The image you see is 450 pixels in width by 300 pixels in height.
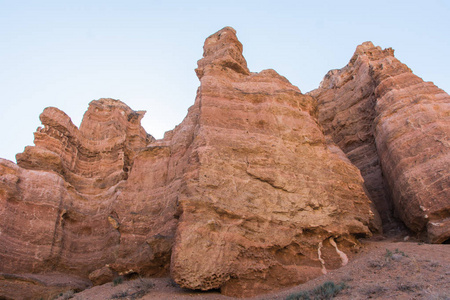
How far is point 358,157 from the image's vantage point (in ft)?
69.5

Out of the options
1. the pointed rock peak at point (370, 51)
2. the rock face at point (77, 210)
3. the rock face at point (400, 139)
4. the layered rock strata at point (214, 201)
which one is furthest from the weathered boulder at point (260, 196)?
the pointed rock peak at point (370, 51)

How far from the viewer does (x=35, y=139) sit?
20.9 m

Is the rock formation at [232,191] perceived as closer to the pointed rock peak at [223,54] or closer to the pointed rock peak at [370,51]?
the pointed rock peak at [223,54]

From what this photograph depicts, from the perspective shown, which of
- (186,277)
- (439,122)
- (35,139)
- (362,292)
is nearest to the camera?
(362,292)

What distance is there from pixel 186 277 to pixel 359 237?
817cm

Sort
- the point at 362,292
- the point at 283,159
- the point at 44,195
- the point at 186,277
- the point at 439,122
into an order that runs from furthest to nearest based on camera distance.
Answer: the point at 44,195, the point at 439,122, the point at 283,159, the point at 186,277, the point at 362,292

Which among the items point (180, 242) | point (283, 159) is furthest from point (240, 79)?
point (180, 242)

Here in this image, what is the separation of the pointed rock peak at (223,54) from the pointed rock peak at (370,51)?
10.3 meters

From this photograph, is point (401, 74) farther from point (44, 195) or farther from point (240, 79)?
point (44, 195)

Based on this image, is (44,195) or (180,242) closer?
(180,242)

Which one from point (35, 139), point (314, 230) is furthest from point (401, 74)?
point (35, 139)

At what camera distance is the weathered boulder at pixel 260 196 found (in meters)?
10.5

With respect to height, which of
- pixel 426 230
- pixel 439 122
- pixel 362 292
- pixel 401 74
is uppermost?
pixel 401 74

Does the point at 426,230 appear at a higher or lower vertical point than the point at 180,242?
higher
